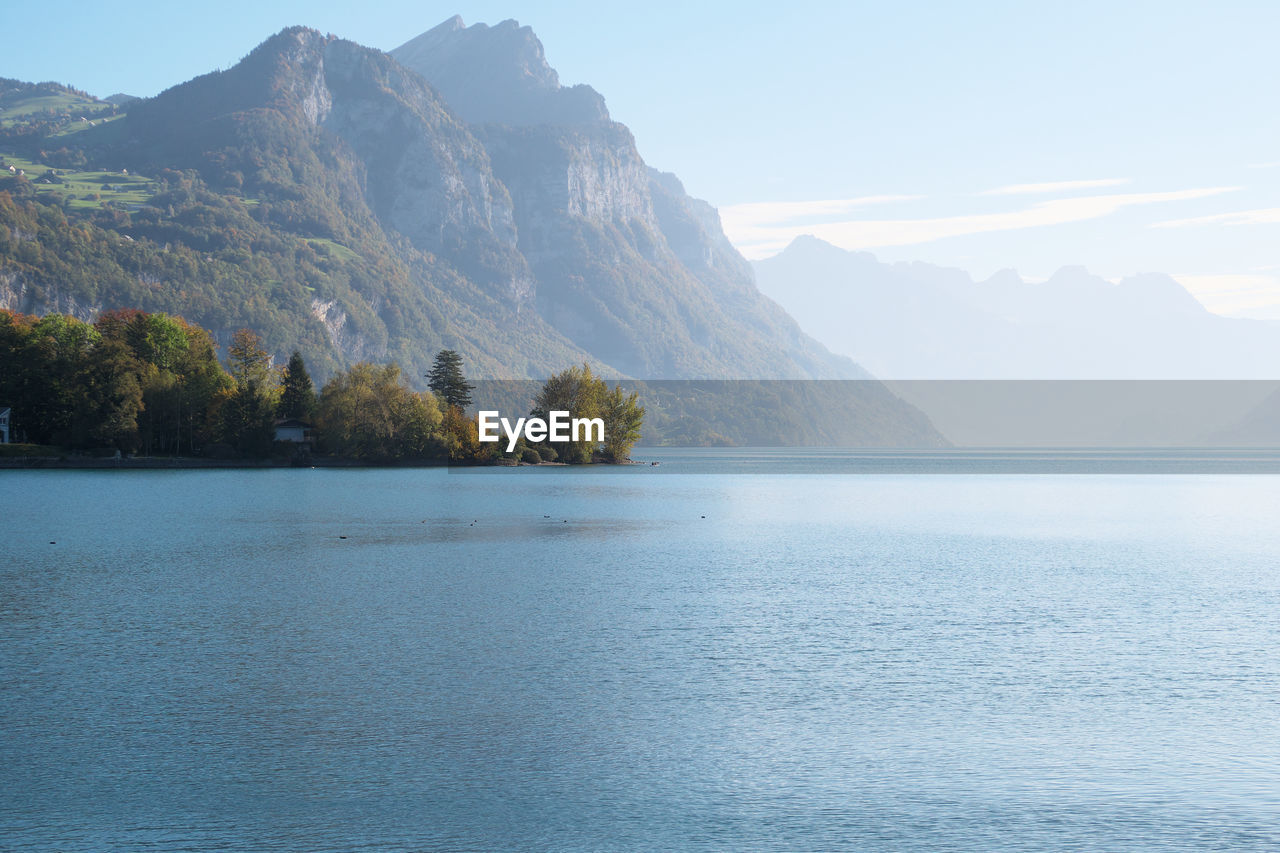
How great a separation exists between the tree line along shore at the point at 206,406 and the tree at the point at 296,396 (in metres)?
0.16

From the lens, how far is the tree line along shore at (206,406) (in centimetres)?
13250

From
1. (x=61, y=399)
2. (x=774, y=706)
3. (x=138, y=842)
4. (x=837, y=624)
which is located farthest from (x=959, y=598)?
(x=61, y=399)

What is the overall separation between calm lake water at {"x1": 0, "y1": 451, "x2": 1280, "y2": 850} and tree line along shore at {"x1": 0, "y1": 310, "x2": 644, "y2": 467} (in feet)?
281

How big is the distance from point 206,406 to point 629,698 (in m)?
134

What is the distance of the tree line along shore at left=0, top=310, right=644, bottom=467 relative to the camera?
132500 millimetres

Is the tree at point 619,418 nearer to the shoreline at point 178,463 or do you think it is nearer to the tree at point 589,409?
A: the tree at point 589,409

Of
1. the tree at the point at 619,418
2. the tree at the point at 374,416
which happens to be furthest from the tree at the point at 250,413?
the tree at the point at 619,418

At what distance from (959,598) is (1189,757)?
20.5 m

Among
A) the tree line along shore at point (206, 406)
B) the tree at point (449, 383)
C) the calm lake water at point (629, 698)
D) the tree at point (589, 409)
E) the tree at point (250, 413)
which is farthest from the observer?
the tree at point (449, 383)

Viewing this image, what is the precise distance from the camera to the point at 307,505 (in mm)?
84938

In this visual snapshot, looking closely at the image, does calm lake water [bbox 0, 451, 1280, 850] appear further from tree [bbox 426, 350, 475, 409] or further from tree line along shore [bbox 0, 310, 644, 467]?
tree [bbox 426, 350, 475, 409]

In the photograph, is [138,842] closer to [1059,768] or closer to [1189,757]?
[1059,768]

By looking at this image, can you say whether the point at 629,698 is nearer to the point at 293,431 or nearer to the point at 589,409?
the point at 293,431

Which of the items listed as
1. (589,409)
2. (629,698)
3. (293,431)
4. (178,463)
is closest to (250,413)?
(293,431)
